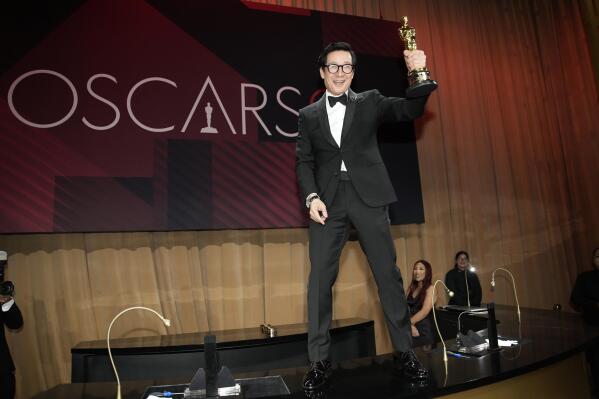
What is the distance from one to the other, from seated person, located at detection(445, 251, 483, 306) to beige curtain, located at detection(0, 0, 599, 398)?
392 mm

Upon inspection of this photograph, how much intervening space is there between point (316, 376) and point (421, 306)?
2354 mm

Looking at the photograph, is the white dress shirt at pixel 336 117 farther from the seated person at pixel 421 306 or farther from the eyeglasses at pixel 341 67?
the seated person at pixel 421 306

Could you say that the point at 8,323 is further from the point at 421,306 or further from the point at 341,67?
the point at 421,306

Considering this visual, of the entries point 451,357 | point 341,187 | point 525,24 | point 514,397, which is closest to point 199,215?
point 341,187

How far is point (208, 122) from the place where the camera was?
12.4ft

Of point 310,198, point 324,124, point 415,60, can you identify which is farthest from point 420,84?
point 310,198

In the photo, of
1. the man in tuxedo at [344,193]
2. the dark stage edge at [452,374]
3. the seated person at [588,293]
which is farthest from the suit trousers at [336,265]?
the seated person at [588,293]

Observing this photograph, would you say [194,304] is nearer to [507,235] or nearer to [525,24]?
[507,235]

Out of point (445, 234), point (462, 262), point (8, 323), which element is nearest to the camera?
point (8, 323)

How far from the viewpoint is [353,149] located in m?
1.99

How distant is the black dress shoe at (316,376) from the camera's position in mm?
1761

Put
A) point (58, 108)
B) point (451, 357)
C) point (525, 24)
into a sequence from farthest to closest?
point (525, 24)
point (58, 108)
point (451, 357)

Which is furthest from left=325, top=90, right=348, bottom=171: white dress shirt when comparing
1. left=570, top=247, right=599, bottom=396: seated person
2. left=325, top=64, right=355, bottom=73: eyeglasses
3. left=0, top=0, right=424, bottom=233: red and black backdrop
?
left=570, top=247, right=599, bottom=396: seated person

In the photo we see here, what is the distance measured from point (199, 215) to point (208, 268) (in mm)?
602
